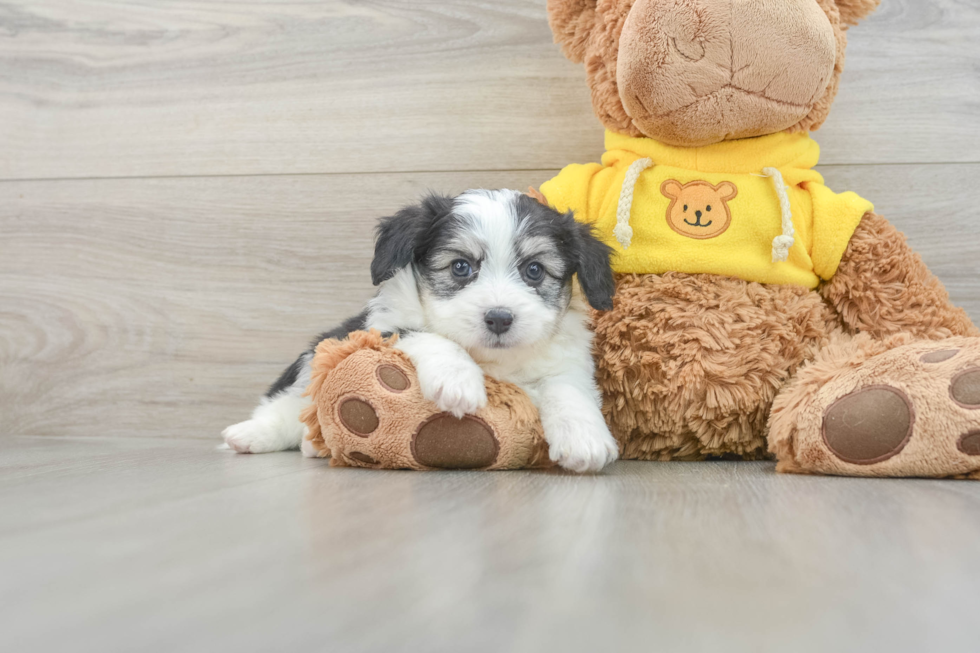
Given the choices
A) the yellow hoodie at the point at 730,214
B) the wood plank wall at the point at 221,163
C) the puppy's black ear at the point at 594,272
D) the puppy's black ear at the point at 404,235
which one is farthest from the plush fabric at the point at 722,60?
the wood plank wall at the point at 221,163

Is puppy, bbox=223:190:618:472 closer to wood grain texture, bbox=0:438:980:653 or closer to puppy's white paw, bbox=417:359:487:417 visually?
puppy's white paw, bbox=417:359:487:417

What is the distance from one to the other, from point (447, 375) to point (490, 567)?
651mm

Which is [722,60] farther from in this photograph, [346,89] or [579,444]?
[346,89]

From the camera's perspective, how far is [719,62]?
1.43 meters

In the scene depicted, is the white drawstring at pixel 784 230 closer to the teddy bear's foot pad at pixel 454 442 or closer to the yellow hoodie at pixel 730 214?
the yellow hoodie at pixel 730 214

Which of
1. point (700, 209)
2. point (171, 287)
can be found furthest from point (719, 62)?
point (171, 287)

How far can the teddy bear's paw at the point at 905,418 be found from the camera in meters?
1.17

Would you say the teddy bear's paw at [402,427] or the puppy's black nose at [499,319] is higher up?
the puppy's black nose at [499,319]

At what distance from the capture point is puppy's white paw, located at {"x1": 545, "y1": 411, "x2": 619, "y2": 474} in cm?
127

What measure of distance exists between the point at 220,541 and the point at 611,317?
103 cm

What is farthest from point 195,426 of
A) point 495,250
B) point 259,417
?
point 495,250

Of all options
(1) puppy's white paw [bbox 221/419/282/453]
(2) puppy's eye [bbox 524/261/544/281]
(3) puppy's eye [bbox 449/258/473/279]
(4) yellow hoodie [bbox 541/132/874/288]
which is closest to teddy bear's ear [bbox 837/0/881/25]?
(4) yellow hoodie [bbox 541/132/874/288]

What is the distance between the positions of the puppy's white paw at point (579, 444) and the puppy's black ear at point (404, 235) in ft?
1.50

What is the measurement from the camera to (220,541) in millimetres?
750
